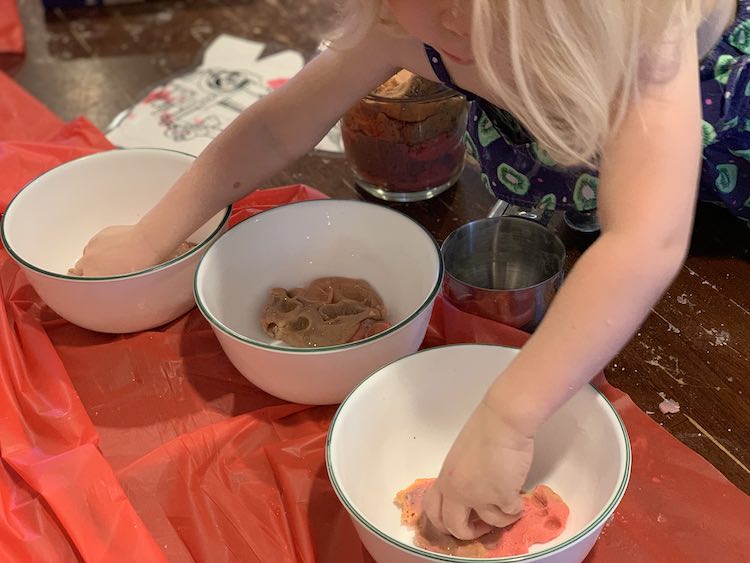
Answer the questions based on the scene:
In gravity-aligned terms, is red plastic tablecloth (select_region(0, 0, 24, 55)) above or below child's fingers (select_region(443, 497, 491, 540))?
below

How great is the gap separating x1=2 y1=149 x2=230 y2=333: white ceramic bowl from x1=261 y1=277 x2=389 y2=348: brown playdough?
103 millimetres

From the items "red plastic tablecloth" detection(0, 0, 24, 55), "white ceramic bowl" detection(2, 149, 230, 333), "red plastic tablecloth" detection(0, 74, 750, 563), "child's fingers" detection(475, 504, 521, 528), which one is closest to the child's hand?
"child's fingers" detection(475, 504, 521, 528)

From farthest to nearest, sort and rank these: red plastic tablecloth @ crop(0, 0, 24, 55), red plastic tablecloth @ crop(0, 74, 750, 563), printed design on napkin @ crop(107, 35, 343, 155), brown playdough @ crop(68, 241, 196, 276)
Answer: red plastic tablecloth @ crop(0, 0, 24, 55) → printed design on napkin @ crop(107, 35, 343, 155) → brown playdough @ crop(68, 241, 196, 276) → red plastic tablecloth @ crop(0, 74, 750, 563)

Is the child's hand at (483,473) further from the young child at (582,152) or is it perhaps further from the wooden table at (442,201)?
the wooden table at (442,201)

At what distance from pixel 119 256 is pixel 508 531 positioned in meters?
0.49

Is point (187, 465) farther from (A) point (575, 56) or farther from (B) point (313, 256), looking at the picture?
(A) point (575, 56)

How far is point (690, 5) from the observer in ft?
1.84

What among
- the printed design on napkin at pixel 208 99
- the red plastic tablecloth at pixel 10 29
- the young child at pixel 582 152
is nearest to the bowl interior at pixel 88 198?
the printed design on napkin at pixel 208 99

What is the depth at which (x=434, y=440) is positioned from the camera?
2.35 feet

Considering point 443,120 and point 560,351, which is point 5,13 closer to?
point 443,120

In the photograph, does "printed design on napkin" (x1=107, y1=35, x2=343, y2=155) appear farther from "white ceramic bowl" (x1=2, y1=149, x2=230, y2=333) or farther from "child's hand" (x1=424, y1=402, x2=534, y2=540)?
"child's hand" (x1=424, y1=402, x2=534, y2=540)

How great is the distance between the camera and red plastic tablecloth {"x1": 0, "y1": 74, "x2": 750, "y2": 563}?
2.14 feet

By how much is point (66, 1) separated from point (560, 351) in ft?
4.75

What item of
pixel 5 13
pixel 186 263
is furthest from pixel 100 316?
pixel 5 13
